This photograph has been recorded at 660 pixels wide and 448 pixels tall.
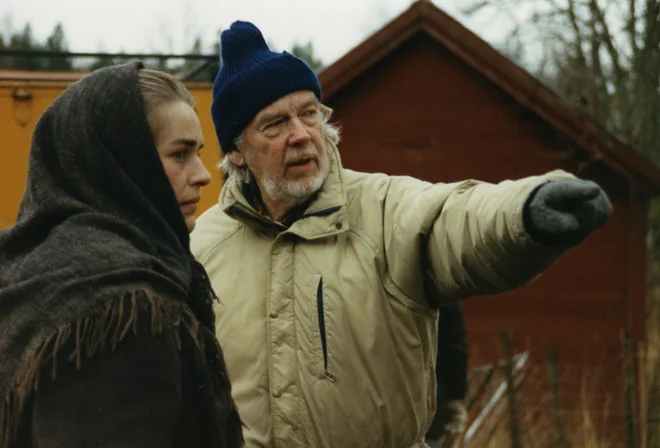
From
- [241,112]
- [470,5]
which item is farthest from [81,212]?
[470,5]

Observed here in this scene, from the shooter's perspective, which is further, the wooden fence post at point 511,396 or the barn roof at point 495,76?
the barn roof at point 495,76

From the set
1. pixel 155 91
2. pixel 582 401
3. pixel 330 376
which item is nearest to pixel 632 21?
pixel 582 401

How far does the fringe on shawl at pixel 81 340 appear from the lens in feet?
5.92

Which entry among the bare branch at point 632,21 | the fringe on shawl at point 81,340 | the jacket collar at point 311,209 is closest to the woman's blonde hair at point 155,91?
the fringe on shawl at point 81,340

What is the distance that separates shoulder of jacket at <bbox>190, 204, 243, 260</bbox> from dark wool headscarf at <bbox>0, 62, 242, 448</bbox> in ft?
3.98

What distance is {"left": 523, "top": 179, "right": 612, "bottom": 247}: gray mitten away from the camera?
2.14 meters

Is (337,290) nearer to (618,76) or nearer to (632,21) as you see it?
(632,21)

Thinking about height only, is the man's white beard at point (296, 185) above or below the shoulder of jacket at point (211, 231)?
above

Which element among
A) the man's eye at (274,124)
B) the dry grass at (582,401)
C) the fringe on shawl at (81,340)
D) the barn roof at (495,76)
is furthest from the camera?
the barn roof at (495,76)

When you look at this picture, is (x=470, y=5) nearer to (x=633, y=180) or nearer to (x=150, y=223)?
(x=633, y=180)

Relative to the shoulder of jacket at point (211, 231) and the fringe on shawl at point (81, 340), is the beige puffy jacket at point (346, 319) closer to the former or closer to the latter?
the shoulder of jacket at point (211, 231)

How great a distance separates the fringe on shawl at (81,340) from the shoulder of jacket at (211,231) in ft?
4.91

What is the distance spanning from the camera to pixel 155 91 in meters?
2.11

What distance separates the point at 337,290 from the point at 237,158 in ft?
2.89
